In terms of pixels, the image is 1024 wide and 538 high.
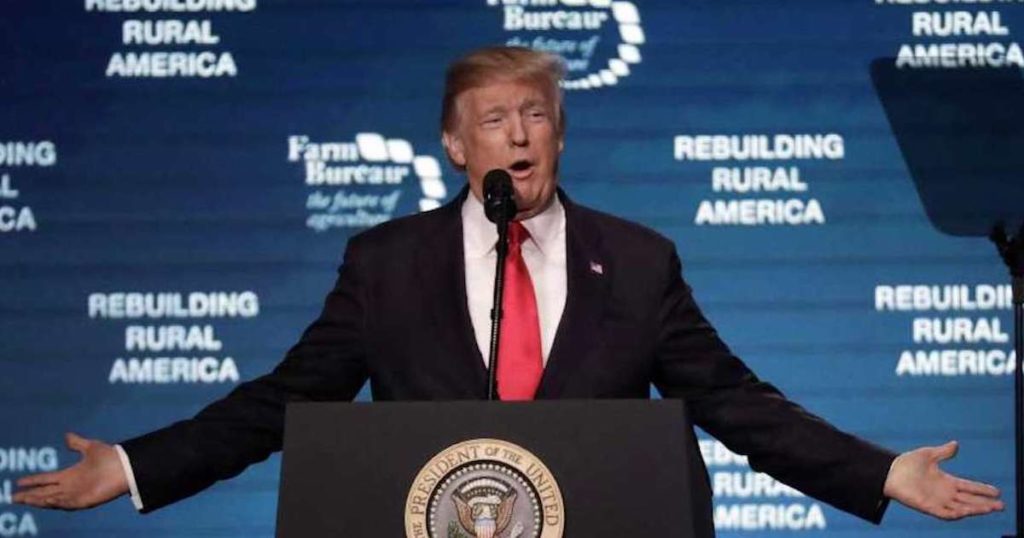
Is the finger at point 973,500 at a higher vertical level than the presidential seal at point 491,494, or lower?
lower

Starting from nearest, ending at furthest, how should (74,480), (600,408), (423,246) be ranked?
1. (600,408)
2. (74,480)
3. (423,246)

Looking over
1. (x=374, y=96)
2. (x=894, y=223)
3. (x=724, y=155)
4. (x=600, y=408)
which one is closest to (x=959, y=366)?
(x=894, y=223)

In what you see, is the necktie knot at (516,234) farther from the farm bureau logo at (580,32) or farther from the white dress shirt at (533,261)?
the farm bureau logo at (580,32)

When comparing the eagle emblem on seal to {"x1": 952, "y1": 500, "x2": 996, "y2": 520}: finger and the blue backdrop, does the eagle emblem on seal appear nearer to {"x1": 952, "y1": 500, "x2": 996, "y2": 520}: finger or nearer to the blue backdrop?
{"x1": 952, "y1": 500, "x2": 996, "y2": 520}: finger

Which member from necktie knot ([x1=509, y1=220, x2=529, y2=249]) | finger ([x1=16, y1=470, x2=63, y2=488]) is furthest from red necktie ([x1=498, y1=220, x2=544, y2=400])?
finger ([x1=16, y1=470, x2=63, y2=488])

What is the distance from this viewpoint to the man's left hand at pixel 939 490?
8.33 feet

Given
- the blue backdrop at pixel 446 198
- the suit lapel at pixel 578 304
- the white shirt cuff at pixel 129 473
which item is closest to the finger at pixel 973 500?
the suit lapel at pixel 578 304

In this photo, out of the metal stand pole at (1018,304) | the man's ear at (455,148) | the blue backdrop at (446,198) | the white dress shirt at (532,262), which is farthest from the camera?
the blue backdrop at (446,198)

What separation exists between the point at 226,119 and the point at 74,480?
2143mm

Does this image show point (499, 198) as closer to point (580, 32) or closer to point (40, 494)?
point (40, 494)

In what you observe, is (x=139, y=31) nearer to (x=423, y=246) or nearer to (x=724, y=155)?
(x=724, y=155)

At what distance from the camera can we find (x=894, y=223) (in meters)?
4.60

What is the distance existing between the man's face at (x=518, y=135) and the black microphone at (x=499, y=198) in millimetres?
264

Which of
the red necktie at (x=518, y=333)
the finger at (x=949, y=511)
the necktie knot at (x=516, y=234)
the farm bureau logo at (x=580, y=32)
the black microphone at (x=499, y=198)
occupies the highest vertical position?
the farm bureau logo at (x=580, y=32)
